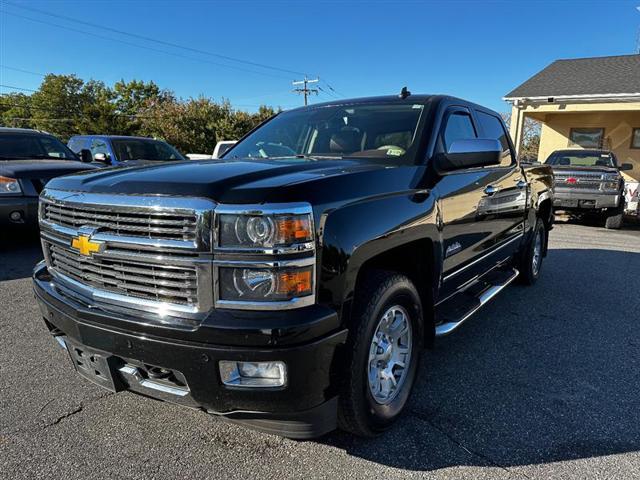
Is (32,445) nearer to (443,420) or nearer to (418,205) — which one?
(443,420)

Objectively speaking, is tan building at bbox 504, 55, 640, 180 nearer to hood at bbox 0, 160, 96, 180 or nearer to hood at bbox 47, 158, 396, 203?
hood at bbox 0, 160, 96, 180

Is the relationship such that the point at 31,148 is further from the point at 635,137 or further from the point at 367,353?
the point at 635,137

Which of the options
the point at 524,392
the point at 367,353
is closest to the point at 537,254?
the point at 524,392

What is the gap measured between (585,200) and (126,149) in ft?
35.0

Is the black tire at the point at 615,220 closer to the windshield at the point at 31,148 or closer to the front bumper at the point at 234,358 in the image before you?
the front bumper at the point at 234,358

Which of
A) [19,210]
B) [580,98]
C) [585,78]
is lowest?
[19,210]

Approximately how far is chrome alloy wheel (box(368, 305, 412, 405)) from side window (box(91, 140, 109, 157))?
9.19 m

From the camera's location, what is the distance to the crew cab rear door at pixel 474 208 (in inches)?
122

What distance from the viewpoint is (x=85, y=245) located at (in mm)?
2232

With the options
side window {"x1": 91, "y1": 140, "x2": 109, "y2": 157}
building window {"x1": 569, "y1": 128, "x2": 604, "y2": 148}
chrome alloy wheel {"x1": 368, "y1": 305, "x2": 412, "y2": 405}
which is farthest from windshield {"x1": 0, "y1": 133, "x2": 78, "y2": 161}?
building window {"x1": 569, "y1": 128, "x2": 604, "y2": 148}

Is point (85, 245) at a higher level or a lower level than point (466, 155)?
lower

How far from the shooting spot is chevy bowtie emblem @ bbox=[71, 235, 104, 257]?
2172 millimetres

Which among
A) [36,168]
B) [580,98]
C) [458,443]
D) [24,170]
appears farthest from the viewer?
[580,98]

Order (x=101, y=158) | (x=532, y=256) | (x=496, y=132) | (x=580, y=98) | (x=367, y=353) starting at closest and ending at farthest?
(x=367, y=353)
(x=496, y=132)
(x=532, y=256)
(x=101, y=158)
(x=580, y=98)
